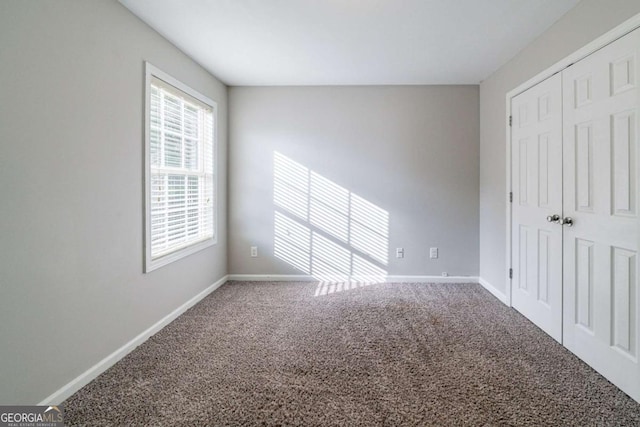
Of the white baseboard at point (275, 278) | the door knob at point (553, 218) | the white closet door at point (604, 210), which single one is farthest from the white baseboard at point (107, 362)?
the door knob at point (553, 218)

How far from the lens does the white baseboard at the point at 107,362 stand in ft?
5.68

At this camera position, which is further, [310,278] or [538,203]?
[310,278]

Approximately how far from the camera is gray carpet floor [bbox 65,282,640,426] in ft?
5.37

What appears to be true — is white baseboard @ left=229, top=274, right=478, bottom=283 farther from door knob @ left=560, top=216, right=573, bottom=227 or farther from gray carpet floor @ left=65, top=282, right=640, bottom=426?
door knob @ left=560, top=216, right=573, bottom=227

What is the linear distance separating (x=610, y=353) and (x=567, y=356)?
32 centimetres

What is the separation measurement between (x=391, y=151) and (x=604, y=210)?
7.62 feet

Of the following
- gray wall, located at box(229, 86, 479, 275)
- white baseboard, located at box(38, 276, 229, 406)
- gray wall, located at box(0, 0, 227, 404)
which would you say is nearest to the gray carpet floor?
white baseboard, located at box(38, 276, 229, 406)

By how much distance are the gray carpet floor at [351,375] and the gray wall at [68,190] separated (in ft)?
1.10

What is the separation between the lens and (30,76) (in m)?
1.58

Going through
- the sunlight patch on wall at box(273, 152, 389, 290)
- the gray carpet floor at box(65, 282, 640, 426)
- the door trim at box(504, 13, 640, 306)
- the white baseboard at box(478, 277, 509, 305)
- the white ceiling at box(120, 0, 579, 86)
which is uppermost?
the white ceiling at box(120, 0, 579, 86)

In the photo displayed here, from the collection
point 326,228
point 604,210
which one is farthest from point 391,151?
point 604,210

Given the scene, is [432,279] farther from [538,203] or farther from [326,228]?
[538,203]

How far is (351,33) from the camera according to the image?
104 inches

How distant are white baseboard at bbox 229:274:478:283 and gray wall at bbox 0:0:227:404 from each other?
1.57 metres
